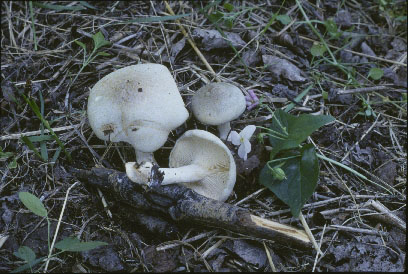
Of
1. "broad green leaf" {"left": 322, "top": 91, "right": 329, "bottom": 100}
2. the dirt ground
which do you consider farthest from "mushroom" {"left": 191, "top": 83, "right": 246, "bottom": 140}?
"broad green leaf" {"left": 322, "top": 91, "right": 329, "bottom": 100}

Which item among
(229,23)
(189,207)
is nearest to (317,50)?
(229,23)

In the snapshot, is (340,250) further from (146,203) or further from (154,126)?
(154,126)

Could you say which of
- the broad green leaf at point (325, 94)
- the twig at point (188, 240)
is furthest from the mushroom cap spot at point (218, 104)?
the broad green leaf at point (325, 94)

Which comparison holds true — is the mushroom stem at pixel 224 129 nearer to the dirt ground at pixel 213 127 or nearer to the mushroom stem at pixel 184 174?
the dirt ground at pixel 213 127

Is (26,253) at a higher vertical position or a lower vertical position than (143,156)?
lower

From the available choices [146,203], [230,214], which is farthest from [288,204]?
[146,203]

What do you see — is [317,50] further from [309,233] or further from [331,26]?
[309,233]
